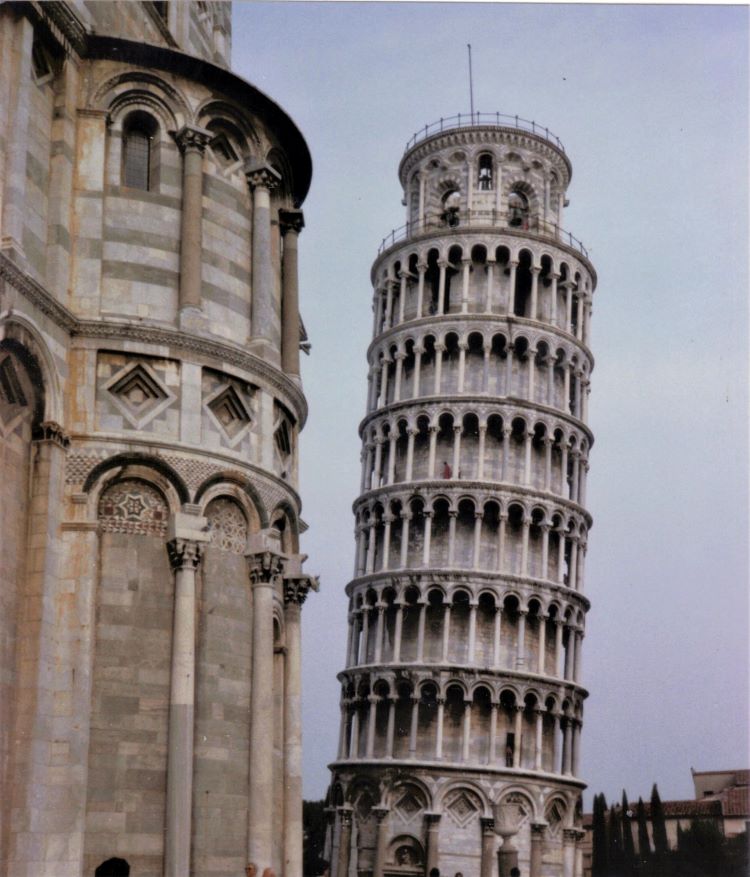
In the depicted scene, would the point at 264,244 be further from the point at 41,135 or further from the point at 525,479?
the point at 525,479

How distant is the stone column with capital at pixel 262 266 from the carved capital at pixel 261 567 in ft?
11.1

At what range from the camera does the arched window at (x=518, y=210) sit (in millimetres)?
67562

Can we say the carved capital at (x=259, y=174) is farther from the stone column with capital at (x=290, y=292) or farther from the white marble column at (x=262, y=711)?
the white marble column at (x=262, y=711)

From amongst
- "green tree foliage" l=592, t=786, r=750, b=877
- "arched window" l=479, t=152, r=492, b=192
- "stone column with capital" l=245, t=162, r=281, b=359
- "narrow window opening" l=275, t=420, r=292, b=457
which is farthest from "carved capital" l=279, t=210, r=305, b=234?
"green tree foliage" l=592, t=786, r=750, b=877

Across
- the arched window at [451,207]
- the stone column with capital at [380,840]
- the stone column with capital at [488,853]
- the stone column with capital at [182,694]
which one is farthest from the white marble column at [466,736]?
the stone column with capital at [182,694]

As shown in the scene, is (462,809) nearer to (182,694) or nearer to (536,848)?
(536,848)

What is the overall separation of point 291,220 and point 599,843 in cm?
5131

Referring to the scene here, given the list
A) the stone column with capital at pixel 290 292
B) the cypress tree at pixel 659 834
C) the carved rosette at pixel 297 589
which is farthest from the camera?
the cypress tree at pixel 659 834

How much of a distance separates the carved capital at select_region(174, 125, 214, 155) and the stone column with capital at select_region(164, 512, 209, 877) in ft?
20.2

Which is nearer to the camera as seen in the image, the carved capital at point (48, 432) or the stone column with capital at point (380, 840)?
the carved capital at point (48, 432)

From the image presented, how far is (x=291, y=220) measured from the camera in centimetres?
2703

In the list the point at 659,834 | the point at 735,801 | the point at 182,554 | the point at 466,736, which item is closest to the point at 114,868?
the point at 182,554

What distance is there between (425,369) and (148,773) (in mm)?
44707

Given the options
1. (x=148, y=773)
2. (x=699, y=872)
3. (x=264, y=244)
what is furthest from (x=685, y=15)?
(x=699, y=872)
